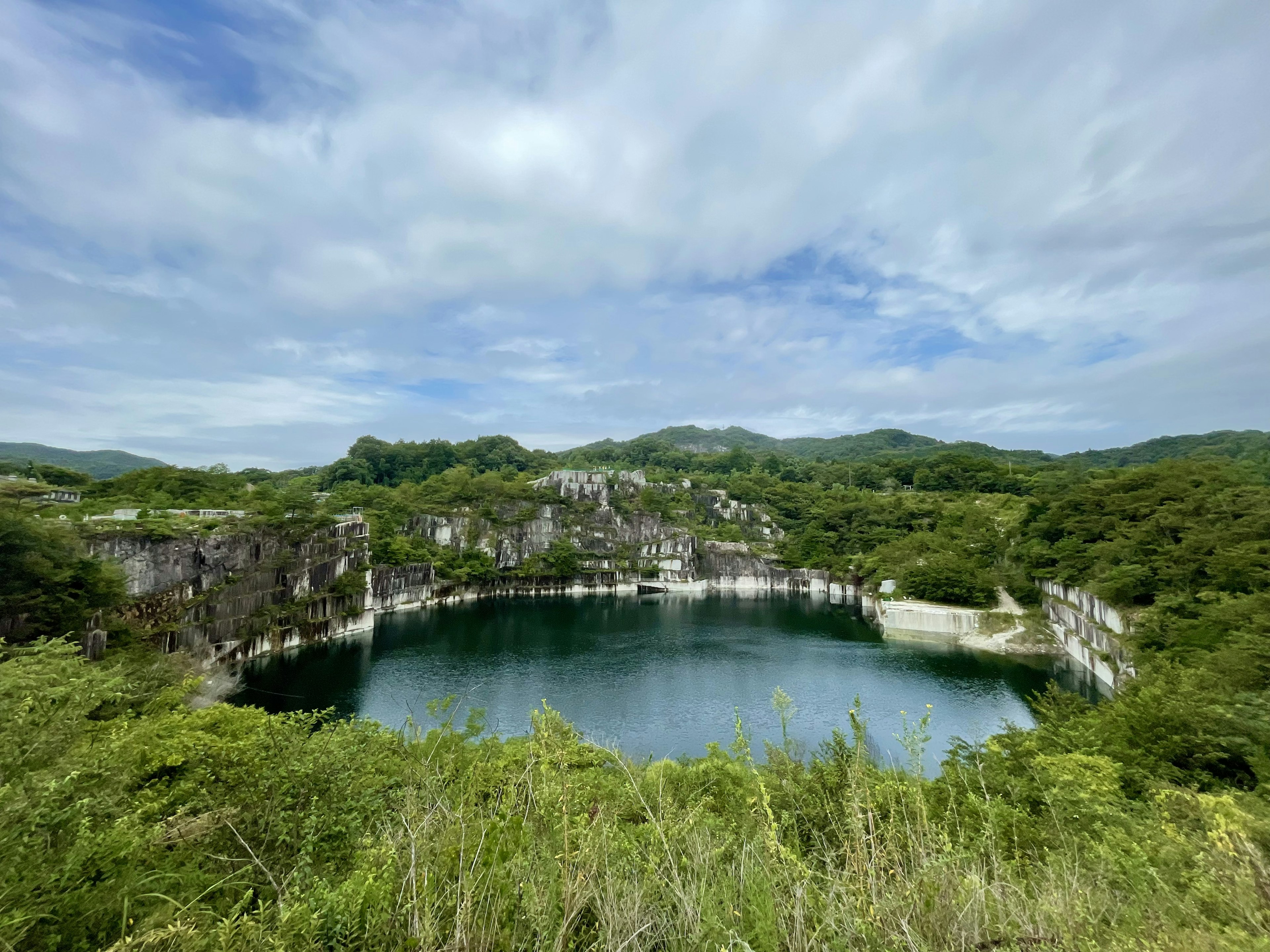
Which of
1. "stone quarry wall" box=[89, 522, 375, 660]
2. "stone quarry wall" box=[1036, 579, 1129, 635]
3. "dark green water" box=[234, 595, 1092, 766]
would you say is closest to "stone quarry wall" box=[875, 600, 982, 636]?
"dark green water" box=[234, 595, 1092, 766]

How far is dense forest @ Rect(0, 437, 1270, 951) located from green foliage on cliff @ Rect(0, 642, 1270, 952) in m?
0.02

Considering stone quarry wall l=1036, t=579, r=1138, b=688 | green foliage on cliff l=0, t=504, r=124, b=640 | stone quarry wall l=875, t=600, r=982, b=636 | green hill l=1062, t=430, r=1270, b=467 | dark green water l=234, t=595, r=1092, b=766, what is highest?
green hill l=1062, t=430, r=1270, b=467

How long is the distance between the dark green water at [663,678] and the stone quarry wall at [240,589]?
1474 millimetres

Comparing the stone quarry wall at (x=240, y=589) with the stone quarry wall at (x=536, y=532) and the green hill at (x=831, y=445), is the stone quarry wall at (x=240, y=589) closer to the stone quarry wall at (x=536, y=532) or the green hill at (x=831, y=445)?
the stone quarry wall at (x=536, y=532)

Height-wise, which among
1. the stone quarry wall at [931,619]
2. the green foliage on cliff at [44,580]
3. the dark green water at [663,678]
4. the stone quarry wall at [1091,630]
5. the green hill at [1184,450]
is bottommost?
the dark green water at [663,678]

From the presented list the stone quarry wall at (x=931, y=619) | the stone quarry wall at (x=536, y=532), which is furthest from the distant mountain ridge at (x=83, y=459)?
the stone quarry wall at (x=931, y=619)

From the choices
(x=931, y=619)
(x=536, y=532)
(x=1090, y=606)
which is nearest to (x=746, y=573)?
(x=536, y=532)

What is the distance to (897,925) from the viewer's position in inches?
85.2

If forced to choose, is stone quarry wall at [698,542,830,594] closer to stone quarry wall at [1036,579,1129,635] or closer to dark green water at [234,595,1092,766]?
dark green water at [234,595,1092,766]

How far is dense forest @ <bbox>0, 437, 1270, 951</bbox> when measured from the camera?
2.15m

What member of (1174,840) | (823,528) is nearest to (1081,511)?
(823,528)

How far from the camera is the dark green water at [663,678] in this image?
16.3 meters

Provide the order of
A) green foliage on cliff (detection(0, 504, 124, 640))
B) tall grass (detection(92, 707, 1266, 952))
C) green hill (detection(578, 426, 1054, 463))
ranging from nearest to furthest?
tall grass (detection(92, 707, 1266, 952)), green foliage on cliff (detection(0, 504, 124, 640)), green hill (detection(578, 426, 1054, 463))

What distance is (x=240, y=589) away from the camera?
22391 mm
